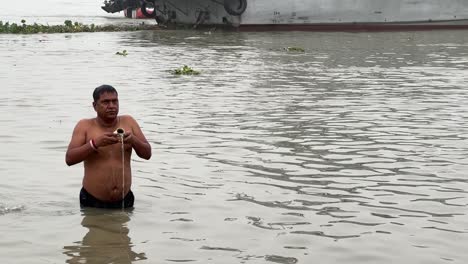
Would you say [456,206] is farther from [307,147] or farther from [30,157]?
[30,157]

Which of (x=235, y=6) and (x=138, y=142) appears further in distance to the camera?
(x=235, y=6)

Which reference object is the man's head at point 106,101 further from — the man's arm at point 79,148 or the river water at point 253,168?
the river water at point 253,168

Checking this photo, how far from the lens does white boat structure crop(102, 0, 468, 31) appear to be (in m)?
37.1

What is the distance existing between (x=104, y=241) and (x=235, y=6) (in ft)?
104

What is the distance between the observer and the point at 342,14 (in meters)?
37.2

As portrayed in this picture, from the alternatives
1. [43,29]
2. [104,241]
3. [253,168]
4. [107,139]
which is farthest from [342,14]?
[104,241]

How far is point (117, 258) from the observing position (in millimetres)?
5969

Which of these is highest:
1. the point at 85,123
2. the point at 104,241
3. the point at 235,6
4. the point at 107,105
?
the point at 235,6

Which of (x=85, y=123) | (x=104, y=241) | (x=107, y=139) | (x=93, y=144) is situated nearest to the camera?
(x=104, y=241)

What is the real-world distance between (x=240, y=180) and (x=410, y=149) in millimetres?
2611

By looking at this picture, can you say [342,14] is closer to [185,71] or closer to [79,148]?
[185,71]

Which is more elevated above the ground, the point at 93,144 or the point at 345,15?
the point at 345,15

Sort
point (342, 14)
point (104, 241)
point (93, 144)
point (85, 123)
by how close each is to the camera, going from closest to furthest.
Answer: point (104, 241)
point (93, 144)
point (85, 123)
point (342, 14)

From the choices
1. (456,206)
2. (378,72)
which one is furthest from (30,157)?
(378,72)
